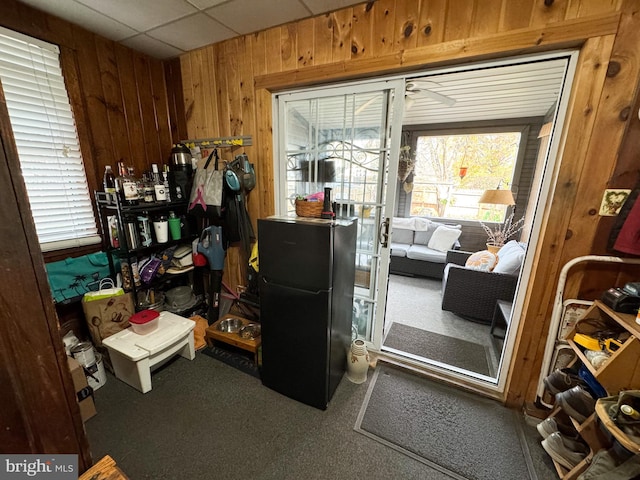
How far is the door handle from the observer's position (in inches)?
74.9

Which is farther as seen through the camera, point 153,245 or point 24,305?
point 153,245

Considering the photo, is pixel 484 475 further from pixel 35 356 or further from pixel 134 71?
pixel 134 71

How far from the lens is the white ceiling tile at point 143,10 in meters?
1.62

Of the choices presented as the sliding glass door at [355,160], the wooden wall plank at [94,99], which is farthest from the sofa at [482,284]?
the wooden wall plank at [94,99]

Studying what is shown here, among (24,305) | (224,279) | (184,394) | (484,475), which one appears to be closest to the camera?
(24,305)

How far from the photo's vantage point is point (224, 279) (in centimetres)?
263

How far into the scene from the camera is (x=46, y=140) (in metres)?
1.82

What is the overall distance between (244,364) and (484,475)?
1.68m

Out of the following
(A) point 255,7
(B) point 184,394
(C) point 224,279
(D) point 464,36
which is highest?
(A) point 255,7

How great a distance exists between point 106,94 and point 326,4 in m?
1.92

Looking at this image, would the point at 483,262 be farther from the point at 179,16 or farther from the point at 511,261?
the point at 179,16

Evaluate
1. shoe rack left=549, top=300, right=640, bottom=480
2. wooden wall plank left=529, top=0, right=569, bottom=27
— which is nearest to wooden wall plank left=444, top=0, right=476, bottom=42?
wooden wall plank left=529, top=0, right=569, bottom=27

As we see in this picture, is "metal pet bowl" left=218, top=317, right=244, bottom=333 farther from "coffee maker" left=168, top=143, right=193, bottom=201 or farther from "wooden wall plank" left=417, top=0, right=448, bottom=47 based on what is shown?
"wooden wall plank" left=417, top=0, right=448, bottom=47

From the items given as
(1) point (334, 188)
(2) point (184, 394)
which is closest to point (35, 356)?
(2) point (184, 394)
